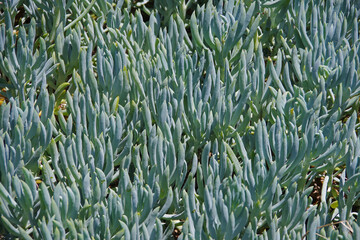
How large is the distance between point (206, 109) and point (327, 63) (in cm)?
51

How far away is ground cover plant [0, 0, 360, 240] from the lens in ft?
4.46

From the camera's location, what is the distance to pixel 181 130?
1.60m

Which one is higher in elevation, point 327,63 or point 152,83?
point 152,83

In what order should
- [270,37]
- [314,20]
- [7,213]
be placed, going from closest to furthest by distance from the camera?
1. [7,213]
2. [314,20]
3. [270,37]

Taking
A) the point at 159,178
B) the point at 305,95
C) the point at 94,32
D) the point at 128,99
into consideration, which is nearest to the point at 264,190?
the point at 159,178

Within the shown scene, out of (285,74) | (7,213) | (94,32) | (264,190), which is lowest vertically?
(264,190)

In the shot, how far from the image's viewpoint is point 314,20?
196 cm

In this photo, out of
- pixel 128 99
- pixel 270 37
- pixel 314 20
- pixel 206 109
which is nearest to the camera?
pixel 206 109

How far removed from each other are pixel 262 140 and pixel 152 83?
1.35ft

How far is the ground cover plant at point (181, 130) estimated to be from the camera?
136cm

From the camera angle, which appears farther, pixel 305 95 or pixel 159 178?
pixel 305 95

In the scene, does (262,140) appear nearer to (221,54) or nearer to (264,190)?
(264,190)

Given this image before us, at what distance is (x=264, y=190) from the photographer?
143 cm

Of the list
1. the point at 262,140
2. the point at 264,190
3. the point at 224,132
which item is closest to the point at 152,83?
the point at 224,132
